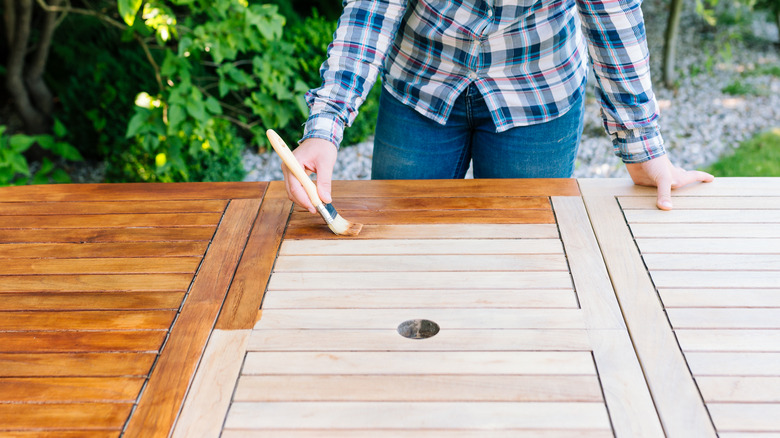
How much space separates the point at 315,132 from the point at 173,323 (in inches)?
20.4

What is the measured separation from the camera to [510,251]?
1266 mm

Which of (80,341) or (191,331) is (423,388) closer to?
(191,331)

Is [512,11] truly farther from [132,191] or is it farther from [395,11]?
[132,191]

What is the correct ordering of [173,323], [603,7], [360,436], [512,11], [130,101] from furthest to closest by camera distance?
1. [130,101]
2. [512,11]
3. [603,7]
4. [173,323]
5. [360,436]

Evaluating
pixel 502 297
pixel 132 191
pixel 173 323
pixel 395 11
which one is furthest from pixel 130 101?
pixel 502 297

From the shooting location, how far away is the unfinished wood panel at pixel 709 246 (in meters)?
1.25

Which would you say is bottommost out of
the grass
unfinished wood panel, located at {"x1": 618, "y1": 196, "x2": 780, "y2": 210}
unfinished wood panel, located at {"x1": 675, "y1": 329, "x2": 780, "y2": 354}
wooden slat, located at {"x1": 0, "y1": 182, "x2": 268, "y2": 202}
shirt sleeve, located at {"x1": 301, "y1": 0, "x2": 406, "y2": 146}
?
the grass

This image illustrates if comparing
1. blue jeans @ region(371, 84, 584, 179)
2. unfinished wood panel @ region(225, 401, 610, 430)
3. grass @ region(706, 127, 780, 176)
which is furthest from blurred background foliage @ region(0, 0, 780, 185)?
unfinished wood panel @ region(225, 401, 610, 430)

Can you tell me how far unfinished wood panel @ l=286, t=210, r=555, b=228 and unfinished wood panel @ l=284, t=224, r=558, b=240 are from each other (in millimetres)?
17

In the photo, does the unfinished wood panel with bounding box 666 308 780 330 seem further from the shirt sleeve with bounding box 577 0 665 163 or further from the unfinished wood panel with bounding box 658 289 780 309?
the shirt sleeve with bounding box 577 0 665 163

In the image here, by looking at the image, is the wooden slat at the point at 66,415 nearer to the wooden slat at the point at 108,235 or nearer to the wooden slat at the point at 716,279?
the wooden slat at the point at 108,235

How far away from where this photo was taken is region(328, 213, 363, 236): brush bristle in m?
1.33

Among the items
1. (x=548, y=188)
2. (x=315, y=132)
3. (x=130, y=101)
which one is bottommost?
(x=130, y=101)

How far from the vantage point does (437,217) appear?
4.53 ft
